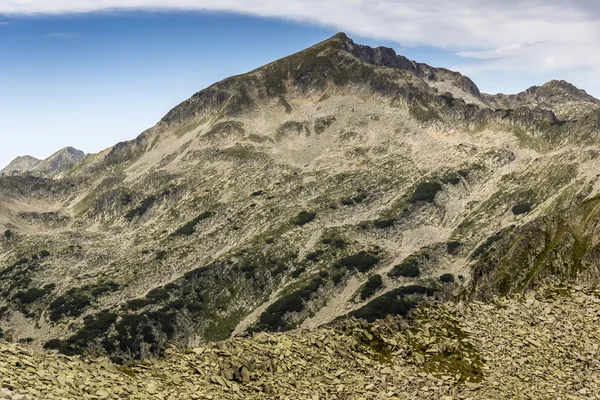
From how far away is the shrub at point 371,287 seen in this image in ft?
573

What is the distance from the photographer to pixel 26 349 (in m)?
30.0

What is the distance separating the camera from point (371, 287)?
178 meters

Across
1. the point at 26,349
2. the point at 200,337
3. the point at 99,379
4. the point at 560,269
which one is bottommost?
the point at 200,337

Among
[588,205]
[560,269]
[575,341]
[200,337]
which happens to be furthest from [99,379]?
[200,337]

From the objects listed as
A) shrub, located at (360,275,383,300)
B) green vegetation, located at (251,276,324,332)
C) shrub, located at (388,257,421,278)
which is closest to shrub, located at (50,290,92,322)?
green vegetation, located at (251,276,324,332)

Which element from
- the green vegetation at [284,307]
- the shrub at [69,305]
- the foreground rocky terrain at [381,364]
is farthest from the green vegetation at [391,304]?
the foreground rocky terrain at [381,364]

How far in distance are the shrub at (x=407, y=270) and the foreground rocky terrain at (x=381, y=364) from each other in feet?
459

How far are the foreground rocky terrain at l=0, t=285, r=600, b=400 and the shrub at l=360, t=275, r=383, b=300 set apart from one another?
130976 millimetres

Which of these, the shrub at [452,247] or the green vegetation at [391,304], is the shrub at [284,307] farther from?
the shrub at [452,247]

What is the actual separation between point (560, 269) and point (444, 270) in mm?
117962

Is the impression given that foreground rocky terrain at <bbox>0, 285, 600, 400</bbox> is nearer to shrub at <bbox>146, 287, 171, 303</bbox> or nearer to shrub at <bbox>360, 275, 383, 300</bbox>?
shrub at <bbox>360, 275, 383, 300</bbox>

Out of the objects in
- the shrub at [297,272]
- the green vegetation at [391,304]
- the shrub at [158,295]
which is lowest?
the green vegetation at [391,304]

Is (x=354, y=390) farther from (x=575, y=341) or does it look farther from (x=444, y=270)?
(x=444, y=270)

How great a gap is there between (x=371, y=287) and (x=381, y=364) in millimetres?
143342
